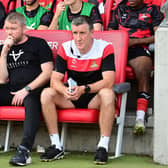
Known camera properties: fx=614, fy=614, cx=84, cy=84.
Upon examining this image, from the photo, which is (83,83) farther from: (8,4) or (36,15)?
(8,4)

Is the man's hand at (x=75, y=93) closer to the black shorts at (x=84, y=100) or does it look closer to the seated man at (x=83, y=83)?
the seated man at (x=83, y=83)

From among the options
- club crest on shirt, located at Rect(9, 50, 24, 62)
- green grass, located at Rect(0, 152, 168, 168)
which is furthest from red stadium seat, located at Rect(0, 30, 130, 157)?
club crest on shirt, located at Rect(9, 50, 24, 62)

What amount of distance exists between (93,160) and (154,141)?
628mm

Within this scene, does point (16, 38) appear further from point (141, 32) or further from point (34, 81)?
point (141, 32)

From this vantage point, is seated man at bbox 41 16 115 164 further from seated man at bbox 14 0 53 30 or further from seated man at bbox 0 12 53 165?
seated man at bbox 14 0 53 30

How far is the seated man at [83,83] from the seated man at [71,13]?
1.05 meters

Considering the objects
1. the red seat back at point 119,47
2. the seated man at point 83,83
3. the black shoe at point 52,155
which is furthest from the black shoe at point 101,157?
the red seat back at point 119,47

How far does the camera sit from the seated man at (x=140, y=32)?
6375mm

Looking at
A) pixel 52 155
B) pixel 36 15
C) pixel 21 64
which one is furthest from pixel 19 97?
pixel 36 15

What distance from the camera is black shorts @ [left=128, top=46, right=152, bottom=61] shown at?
6.67 metres

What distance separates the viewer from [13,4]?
8.16 meters

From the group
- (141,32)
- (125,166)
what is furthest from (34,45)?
(125,166)

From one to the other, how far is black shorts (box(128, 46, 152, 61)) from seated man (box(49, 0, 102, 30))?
61cm

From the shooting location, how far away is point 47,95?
A: 5.95m
